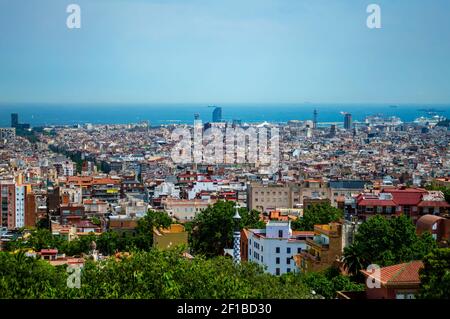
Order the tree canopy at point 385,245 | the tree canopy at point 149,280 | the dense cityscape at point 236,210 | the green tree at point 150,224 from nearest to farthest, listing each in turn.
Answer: the tree canopy at point 149,280 < the dense cityscape at point 236,210 < the tree canopy at point 385,245 < the green tree at point 150,224

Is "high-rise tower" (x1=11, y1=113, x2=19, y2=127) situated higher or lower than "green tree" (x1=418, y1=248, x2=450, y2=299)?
higher

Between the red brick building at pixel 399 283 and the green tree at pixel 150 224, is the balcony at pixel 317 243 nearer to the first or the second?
the red brick building at pixel 399 283

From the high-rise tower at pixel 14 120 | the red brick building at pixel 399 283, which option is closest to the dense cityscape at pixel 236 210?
the red brick building at pixel 399 283

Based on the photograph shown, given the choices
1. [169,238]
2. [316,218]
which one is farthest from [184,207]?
[169,238]

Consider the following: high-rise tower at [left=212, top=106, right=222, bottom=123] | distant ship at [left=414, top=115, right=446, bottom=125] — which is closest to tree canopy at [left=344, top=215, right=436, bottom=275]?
high-rise tower at [left=212, top=106, right=222, bottom=123]

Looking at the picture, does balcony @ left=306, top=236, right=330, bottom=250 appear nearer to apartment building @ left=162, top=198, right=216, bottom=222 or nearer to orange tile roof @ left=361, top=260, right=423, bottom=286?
orange tile roof @ left=361, top=260, right=423, bottom=286

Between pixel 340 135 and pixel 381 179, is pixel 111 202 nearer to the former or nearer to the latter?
pixel 381 179
